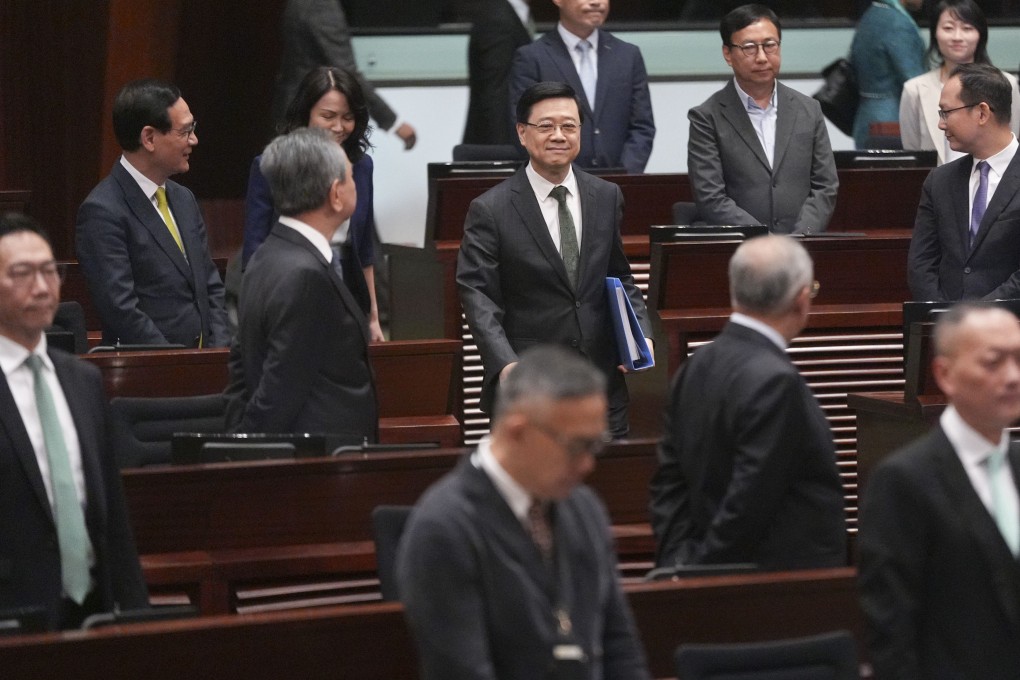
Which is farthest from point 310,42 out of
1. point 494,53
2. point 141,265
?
point 141,265

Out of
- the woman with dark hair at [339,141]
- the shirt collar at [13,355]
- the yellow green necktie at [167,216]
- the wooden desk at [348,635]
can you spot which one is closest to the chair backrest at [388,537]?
the wooden desk at [348,635]

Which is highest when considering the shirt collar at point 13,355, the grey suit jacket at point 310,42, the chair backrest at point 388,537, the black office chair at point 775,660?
the grey suit jacket at point 310,42

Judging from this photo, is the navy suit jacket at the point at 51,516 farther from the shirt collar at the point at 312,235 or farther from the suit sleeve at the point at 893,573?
the suit sleeve at the point at 893,573

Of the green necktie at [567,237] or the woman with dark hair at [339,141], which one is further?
the woman with dark hair at [339,141]

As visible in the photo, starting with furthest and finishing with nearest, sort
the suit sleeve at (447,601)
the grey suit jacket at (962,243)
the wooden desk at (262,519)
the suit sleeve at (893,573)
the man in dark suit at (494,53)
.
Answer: the man in dark suit at (494,53)
the grey suit jacket at (962,243)
the wooden desk at (262,519)
the suit sleeve at (893,573)
the suit sleeve at (447,601)

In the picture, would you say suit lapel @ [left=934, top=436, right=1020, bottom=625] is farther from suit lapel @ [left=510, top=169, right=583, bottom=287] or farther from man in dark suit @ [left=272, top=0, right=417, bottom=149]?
man in dark suit @ [left=272, top=0, right=417, bottom=149]

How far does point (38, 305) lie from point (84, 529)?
42cm

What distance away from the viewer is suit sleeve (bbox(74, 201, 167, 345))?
4688 millimetres

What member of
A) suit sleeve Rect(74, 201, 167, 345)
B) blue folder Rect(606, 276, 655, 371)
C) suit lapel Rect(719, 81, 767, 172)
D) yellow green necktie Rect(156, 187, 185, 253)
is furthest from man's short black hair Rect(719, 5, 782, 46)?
suit sleeve Rect(74, 201, 167, 345)

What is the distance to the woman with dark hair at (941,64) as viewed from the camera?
6219 mm

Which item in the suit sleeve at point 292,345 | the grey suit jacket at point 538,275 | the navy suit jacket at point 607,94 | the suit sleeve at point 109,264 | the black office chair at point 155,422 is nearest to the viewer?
the suit sleeve at point 292,345

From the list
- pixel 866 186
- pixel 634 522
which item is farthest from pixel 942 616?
pixel 866 186

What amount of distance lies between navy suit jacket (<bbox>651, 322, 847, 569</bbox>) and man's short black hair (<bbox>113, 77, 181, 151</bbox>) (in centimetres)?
221

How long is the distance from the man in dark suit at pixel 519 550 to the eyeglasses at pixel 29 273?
1099 mm
